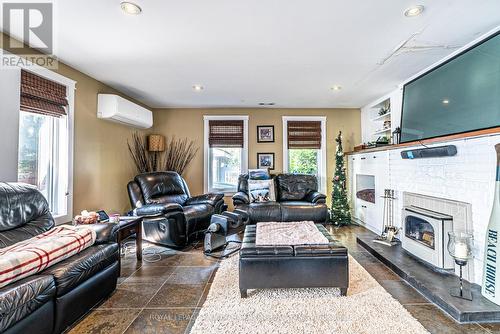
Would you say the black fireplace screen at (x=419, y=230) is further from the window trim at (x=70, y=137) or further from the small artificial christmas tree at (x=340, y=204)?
the window trim at (x=70, y=137)

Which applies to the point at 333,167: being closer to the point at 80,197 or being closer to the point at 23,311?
the point at 80,197

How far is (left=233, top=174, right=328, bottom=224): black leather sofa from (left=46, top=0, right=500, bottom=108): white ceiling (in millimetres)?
1901

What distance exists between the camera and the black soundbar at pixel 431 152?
8.27 feet

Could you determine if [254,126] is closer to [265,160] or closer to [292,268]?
[265,160]

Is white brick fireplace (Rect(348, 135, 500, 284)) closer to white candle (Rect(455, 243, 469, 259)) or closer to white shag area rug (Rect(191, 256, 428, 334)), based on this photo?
white candle (Rect(455, 243, 469, 259))

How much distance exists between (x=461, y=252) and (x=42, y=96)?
4.44 m

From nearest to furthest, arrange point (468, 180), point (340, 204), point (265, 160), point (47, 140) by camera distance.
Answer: point (468, 180) → point (47, 140) → point (340, 204) → point (265, 160)

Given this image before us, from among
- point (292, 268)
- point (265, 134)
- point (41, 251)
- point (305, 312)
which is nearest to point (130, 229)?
point (41, 251)

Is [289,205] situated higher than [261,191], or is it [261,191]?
[261,191]

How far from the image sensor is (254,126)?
217 inches

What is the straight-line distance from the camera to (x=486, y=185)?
2.19m

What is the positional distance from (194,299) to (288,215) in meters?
2.34

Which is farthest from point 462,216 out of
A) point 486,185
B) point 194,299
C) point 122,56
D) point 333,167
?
point 122,56

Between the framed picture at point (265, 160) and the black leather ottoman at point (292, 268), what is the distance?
135 inches
